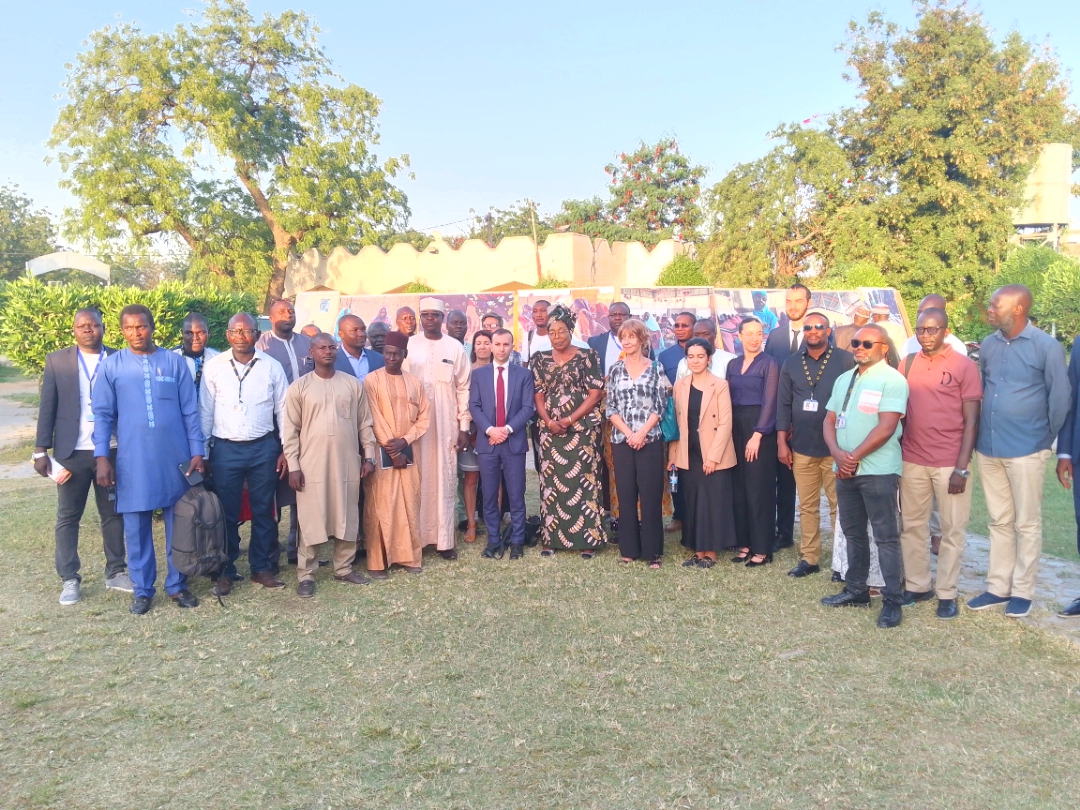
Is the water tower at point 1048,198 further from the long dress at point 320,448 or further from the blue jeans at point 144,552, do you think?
the blue jeans at point 144,552

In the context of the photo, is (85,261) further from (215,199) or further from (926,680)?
(926,680)

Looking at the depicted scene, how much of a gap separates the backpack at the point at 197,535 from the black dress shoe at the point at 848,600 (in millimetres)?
3787

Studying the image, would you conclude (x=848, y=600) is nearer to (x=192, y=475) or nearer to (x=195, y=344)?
(x=192, y=475)

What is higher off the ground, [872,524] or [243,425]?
[243,425]

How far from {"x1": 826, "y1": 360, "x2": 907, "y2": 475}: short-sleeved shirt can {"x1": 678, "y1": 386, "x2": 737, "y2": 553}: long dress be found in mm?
1185

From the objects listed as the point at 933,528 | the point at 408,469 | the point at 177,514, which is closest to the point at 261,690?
the point at 177,514

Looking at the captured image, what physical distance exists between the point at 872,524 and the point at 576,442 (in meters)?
2.20

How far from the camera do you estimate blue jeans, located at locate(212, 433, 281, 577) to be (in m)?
5.14

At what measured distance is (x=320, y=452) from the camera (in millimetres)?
5133

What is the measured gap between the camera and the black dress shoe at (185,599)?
4918 millimetres

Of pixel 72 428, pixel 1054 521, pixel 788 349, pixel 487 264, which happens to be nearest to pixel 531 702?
pixel 72 428

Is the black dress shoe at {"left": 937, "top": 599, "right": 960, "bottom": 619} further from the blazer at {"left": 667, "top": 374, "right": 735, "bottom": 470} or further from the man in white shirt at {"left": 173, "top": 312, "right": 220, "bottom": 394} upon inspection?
the man in white shirt at {"left": 173, "top": 312, "right": 220, "bottom": 394}

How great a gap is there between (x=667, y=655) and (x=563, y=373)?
8.01ft

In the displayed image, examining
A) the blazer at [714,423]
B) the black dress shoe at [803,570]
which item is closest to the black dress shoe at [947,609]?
the black dress shoe at [803,570]
